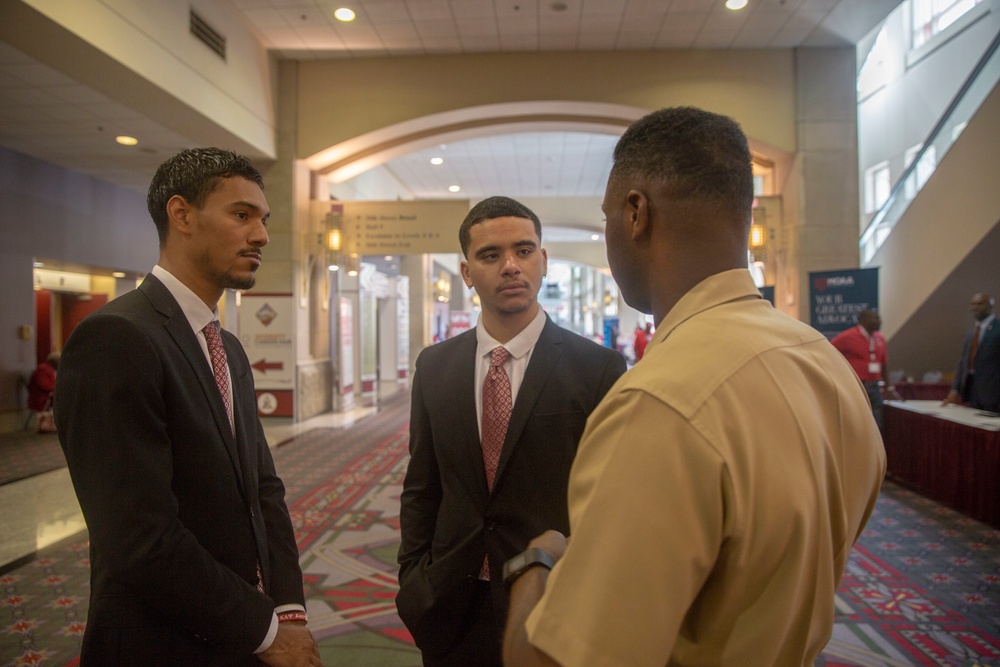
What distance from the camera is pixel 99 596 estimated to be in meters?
1.15

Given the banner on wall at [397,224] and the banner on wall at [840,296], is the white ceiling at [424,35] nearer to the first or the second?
the banner on wall at [397,224]

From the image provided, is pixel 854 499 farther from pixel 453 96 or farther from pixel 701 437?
pixel 453 96

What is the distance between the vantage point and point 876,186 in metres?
14.5

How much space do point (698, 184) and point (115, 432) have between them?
102 centimetres

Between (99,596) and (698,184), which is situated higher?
(698,184)

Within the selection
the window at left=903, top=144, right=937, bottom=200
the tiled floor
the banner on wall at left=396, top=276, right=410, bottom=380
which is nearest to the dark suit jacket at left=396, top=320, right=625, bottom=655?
the tiled floor

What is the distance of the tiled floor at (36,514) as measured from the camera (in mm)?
4071

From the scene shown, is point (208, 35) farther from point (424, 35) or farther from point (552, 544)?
point (552, 544)

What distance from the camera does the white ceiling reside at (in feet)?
24.1

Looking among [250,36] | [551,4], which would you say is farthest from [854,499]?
[250,36]

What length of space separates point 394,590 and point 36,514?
10.9 ft

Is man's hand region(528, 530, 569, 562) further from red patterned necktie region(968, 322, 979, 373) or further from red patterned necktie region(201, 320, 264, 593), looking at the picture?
red patterned necktie region(968, 322, 979, 373)

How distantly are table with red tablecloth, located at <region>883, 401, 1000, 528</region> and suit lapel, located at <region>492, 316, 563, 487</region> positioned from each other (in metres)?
4.30

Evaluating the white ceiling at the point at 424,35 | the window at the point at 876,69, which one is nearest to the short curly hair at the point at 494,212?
the white ceiling at the point at 424,35
